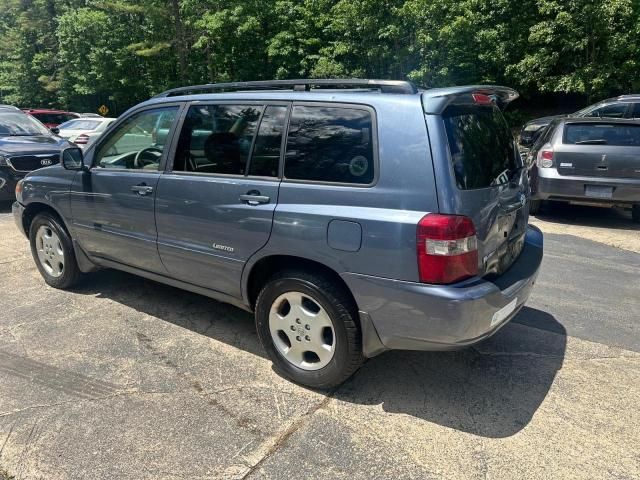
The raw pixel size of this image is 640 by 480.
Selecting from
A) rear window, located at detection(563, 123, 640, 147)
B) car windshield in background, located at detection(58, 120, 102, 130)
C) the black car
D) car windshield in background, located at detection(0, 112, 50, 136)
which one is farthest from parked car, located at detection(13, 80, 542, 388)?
car windshield in background, located at detection(58, 120, 102, 130)

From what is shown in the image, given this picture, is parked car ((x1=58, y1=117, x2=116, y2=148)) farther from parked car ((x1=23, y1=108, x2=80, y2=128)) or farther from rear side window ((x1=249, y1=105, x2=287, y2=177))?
rear side window ((x1=249, y1=105, x2=287, y2=177))

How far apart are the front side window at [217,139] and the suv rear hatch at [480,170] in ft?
3.99

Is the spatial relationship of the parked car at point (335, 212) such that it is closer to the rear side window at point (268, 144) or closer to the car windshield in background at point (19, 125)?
the rear side window at point (268, 144)

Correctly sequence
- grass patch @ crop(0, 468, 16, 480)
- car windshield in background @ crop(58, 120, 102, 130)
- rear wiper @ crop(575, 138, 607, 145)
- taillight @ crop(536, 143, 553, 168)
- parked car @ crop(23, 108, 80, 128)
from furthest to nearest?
parked car @ crop(23, 108, 80, 128) < car windshield in background @ crop(58, 120, 102, 130) < taillight @ crop(536, 143, 553, 168) < rear wiper @ crop(575, 138, 607, 145) < grass patch @ crop(0, 468, 16, 480)

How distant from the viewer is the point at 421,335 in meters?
2.72

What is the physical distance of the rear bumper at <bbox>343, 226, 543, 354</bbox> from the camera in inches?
103

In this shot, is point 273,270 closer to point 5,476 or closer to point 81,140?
point 5,476

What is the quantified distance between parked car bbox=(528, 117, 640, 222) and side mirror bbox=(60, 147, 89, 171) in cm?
626

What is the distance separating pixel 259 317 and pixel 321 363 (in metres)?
0.52

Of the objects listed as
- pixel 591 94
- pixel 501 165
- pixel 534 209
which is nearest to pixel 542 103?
pixel 591 94

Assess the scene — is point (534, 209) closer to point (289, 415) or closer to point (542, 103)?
point (289, 415)

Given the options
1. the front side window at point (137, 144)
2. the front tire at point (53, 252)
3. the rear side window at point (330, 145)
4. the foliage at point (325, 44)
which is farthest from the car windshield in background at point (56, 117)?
the rear side window at point (330, 145)

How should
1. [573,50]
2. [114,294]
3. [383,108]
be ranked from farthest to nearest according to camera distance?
[573,50]
[114,294]
[383,108]

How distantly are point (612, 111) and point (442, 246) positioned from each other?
1149cm
